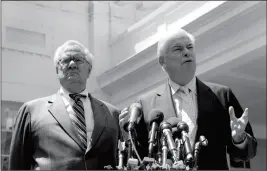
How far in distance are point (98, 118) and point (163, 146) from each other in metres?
0.60

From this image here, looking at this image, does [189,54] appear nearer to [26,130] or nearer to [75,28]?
[26,130]

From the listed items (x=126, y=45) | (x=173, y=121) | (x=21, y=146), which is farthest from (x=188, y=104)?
(x=126, y=45)

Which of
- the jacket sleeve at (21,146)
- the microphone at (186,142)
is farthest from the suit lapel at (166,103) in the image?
the jacket sleeve at (21,146)

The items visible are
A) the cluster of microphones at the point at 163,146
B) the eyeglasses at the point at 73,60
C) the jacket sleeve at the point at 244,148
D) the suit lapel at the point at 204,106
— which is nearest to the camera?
the cluster of microphones at the point at 163,146

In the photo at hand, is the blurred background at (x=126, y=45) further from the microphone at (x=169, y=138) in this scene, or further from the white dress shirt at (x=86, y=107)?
the microphone at (x=169, y=138)

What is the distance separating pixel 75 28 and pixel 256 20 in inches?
154

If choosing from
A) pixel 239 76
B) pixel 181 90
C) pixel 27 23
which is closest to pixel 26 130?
pixel 181 90

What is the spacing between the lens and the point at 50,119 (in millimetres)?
2436

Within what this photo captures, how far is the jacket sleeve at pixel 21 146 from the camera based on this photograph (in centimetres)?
237

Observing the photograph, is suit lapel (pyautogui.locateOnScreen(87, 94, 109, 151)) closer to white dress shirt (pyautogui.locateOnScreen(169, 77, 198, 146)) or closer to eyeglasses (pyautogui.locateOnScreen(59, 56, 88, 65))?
eyeglasses (pyautogui.locateOnScreen(59, 56, 88, 65))

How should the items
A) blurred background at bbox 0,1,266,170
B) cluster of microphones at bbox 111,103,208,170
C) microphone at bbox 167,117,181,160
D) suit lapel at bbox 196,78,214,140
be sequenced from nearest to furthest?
cluster of microphones at bbox 111,103,208,170 → microphone at bbox 167,117,181,160 → suit lapel at bbox 196,78,214,140 → blurred background at bbox 0,1,266,170

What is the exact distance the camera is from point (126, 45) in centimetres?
898

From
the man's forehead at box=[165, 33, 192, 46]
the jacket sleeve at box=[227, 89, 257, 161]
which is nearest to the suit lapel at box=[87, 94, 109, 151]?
the man's forehead at box=[165, 33, 192, 46]

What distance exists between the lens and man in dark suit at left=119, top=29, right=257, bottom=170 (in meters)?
2.28
